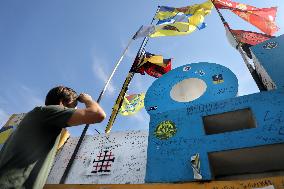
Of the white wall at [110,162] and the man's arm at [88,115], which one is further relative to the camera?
the white wall at [110,162]

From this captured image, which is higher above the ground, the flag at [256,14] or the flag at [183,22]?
the flag at [183,22]

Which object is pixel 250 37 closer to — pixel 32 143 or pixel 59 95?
pixel 59 95

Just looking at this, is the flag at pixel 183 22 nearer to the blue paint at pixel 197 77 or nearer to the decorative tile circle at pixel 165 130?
the blue paint at pixel 197 77

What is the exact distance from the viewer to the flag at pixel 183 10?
12.5m

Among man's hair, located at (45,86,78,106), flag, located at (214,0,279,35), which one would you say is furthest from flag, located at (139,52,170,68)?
man's hair, located at (45,86,78,106)

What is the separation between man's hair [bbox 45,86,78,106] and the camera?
3.01 metres

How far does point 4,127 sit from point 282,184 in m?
11.8

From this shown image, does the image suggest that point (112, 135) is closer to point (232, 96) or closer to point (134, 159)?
point (134, 159)

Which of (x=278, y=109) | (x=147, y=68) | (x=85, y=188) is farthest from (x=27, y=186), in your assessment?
(x=147, y=68)

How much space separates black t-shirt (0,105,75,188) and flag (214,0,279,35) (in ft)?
30.6

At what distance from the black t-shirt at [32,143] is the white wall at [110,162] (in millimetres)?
7034

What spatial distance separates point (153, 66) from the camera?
13.5 meters

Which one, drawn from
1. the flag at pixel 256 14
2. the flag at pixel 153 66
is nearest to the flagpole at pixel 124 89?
the flag at pixel 153 66

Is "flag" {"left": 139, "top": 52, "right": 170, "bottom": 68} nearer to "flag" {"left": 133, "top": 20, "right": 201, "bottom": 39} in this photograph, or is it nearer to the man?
"flag" {"left": 133, "top": 20, "right": 201, "bottom": 39}
